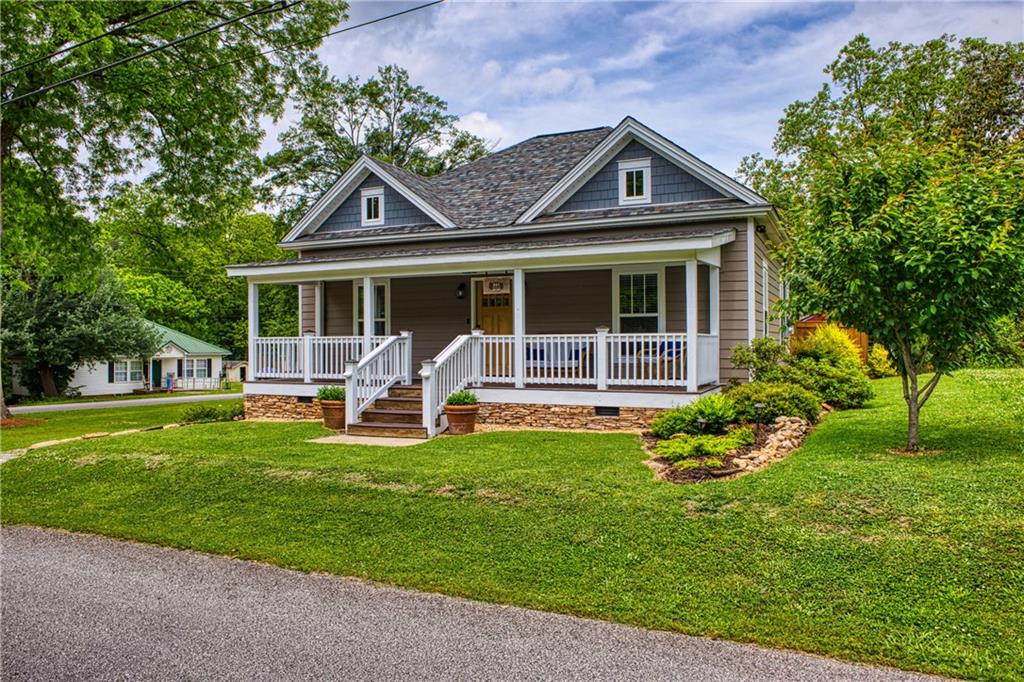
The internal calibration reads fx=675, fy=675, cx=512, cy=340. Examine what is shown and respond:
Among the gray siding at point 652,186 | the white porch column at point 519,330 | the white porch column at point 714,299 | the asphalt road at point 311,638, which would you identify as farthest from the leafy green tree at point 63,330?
the asphalt road at point 311,638

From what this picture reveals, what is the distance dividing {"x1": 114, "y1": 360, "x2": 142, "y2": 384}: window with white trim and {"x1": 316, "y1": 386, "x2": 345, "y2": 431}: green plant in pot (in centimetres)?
2708

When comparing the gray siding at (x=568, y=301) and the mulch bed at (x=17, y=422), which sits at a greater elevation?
the gray siding at (x=568, y=301)

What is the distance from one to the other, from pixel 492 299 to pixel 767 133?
22.0m

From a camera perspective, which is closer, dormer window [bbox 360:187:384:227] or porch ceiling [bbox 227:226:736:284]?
porch ceiling [bbox 227:226:736:284]

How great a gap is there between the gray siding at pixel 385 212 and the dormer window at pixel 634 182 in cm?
461

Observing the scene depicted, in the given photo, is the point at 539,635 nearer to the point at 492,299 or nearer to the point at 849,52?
the point at 492,299

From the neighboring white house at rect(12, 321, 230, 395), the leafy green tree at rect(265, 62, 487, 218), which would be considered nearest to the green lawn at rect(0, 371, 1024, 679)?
the leafy green tree at rect(265, 62, 487, 218)

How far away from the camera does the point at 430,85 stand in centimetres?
3197

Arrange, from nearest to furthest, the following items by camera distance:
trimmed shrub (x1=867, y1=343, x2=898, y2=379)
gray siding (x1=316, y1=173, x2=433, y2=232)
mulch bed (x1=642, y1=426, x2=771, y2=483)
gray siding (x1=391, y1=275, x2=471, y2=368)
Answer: mulch bed (x1=642, y1=426, x2=771, y2=483) → gray siding (x1=391, y1=275, x2=471, y2=368) → gray siding (x1=316, y1=173, x2=433, y2=232) → trimmed shrub (x1=867, y1=343, x2=898, y2=379)

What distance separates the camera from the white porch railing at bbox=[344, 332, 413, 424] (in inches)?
460

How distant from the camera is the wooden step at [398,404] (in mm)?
11962

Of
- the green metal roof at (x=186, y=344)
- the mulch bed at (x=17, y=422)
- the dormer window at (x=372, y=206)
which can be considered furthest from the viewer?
the green metal roof at (x=186, y=344)

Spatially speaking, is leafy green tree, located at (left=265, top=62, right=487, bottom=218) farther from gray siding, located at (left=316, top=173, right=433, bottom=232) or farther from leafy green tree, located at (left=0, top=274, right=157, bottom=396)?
gray siding, located at (left=316, top=173, right=433, bottom=232)

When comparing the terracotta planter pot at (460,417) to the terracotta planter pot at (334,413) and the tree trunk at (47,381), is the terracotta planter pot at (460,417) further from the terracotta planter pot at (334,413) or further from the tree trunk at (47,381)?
the tree trunk at (47,381)
